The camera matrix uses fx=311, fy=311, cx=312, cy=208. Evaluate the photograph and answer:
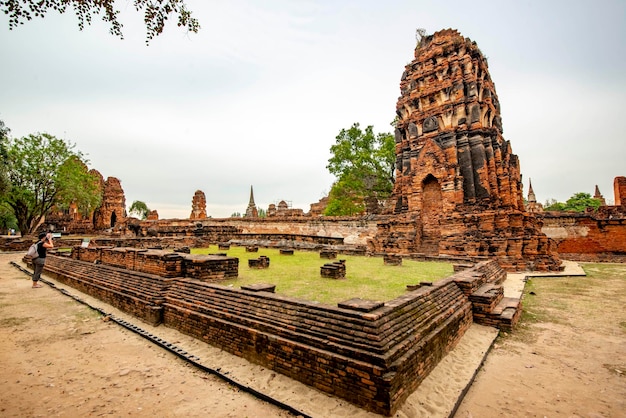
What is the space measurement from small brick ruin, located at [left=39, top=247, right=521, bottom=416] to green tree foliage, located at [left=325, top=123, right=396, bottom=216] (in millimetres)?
17588

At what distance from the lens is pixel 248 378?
3820mm

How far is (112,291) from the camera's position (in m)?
7.11

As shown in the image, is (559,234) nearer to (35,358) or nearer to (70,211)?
(35,358)

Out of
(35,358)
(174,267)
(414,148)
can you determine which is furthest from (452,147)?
(35,358)

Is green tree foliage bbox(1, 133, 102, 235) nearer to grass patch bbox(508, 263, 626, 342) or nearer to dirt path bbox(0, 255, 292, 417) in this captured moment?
dirt path bbox(0, 255, 292, 417)

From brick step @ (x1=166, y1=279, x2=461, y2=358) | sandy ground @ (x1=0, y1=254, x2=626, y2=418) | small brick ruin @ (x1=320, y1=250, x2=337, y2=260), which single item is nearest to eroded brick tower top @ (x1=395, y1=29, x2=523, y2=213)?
small brick ruin @ (x1=320, y1=250, x2=337, y2=260)

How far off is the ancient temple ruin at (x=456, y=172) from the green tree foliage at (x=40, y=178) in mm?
22585

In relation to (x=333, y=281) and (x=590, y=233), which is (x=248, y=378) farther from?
(x=590, y=233)

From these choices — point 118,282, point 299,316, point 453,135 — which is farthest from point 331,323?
point 453,135

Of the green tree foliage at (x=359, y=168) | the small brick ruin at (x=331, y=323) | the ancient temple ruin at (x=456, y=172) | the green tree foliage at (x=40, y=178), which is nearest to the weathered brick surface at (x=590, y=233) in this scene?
the ancient temple ruin at (x=456, y=172)

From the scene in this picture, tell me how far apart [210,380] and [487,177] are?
13692 mm

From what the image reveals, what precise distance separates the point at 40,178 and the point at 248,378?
26267 millimetres

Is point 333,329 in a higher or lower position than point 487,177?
lower

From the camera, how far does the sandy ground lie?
3.25m
